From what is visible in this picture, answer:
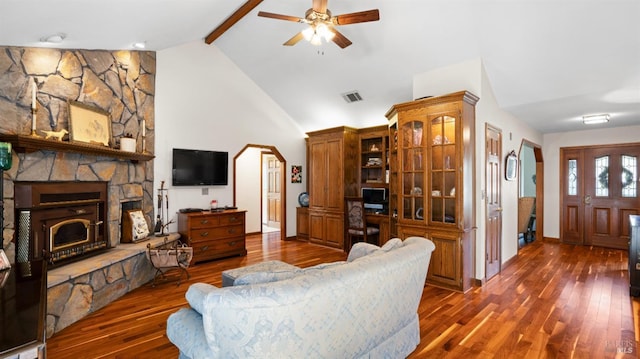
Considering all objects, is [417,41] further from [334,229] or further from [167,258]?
[167,258]

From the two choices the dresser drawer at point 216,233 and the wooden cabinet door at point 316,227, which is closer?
the dresser drawer at point 216,233

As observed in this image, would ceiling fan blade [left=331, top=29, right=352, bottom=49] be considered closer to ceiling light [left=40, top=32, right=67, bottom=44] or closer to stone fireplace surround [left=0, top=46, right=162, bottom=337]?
ceiling light [left=40, top=32, right=67, bottom=44]

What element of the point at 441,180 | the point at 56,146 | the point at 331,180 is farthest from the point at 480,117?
the point at 56,146

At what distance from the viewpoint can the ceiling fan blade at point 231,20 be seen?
4336 millimetres

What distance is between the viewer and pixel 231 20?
4.81m

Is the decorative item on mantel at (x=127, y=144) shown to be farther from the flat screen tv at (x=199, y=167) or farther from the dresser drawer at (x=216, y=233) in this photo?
the dresser drawer at (x=216, y=233)

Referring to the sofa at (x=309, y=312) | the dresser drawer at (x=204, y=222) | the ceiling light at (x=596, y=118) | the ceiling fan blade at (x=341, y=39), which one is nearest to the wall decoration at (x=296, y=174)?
the dresser drawer at (x=204, y=222)

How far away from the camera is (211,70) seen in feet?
19.3

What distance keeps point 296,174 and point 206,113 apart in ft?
8.03

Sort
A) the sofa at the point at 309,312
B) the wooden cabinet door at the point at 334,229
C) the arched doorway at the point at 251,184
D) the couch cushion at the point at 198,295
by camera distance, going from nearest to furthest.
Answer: the sofa at the point at 309,312 → the couch cushion at the point at 198,295 → the wooden cabinet door at the point at 334,229 → the arched doorway at the point at 251,184

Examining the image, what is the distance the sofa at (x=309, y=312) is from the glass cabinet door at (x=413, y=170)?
6.13ft

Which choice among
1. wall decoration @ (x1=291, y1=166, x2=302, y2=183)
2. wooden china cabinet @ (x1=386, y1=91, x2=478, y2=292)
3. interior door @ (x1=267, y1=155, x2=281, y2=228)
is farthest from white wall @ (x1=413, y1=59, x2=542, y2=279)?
interior door @ (x1=267, y1=155, x2=281, y2=228)

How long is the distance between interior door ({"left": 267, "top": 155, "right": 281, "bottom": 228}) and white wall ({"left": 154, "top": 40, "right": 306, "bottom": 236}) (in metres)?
1.66

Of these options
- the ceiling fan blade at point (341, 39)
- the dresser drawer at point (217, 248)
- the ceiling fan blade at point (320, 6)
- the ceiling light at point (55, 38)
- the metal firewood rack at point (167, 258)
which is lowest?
the dresser drawer at point (217, 248)
